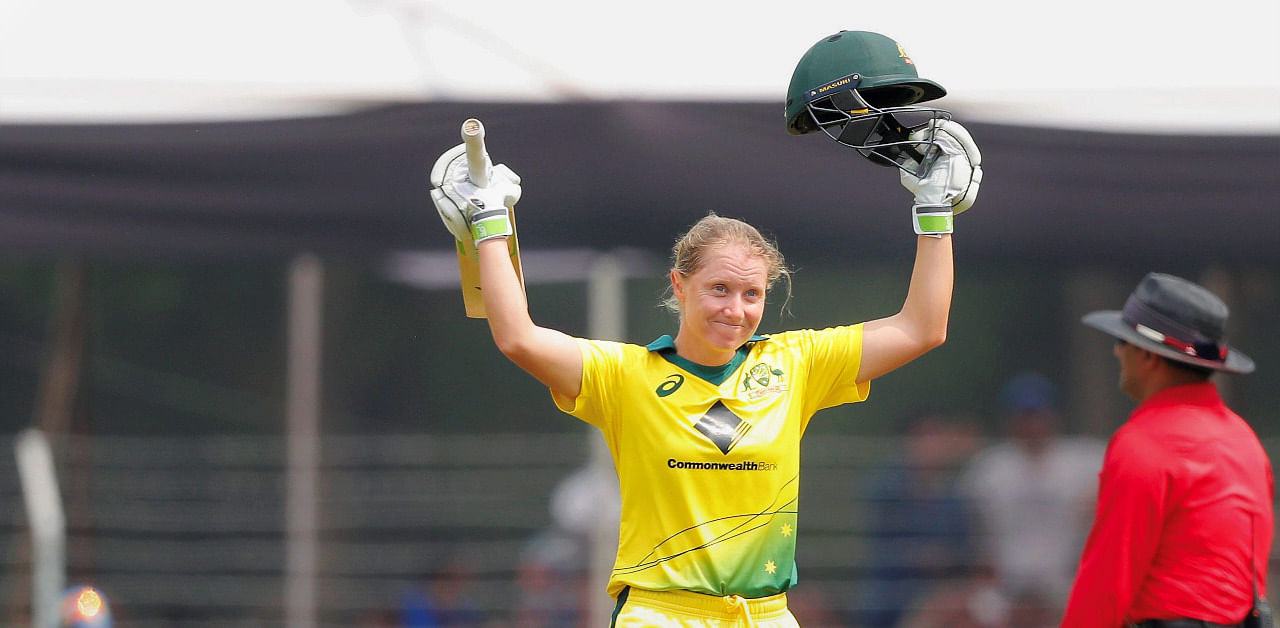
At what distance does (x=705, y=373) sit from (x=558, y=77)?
2.20 meters

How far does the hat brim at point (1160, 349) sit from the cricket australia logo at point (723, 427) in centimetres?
135

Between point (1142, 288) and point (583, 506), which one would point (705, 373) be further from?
point (583, 506)

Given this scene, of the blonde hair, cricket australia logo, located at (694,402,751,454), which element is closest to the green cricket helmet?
the blonde hair

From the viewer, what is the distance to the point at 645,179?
445 cm

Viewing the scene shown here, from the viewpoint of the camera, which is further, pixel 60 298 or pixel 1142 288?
pixel 60 298

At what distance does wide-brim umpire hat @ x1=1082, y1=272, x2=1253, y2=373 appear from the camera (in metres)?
3.68

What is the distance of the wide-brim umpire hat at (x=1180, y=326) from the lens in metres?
3.68

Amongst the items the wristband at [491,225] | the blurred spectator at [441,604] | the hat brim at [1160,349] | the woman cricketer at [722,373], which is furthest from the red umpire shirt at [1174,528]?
the blurred spectator at [441,604]

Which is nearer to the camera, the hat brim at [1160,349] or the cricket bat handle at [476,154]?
the cricket bat handle at [476,154]

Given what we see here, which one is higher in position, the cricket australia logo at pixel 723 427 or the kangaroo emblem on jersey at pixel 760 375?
the kangaroo emblem on jersey at pixel 760 375

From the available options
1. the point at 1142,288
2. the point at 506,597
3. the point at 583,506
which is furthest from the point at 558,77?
the point at 506,597

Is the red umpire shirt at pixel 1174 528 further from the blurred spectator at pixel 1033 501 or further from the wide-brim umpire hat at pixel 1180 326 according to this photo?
the blurred spectator at pixel 1033 501

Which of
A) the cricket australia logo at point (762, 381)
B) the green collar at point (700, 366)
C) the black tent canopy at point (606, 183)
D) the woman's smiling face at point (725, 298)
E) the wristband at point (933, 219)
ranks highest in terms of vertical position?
the black tent canopy at point (606, 183)

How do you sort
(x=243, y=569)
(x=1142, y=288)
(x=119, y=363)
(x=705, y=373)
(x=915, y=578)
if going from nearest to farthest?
(x=705, y=373)
(x=1142, y=288)
(x=915, y=578)
(x=243, y=569)
(x=119, y=363)
